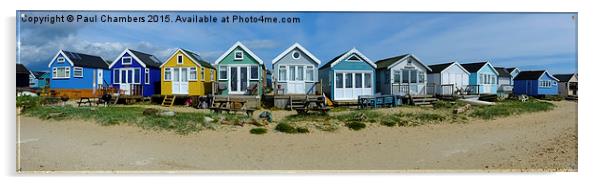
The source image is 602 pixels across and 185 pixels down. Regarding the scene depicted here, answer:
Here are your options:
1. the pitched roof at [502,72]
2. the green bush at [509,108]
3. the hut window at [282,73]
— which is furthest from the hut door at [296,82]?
the pitched roof at [502,72]

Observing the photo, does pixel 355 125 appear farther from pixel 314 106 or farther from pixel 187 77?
pixel 187 77

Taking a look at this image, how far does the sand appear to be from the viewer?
6.29 metres

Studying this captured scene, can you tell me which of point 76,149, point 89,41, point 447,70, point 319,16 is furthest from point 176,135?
point 447,70

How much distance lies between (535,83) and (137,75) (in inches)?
344

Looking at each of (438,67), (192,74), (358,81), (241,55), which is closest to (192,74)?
(192,74)

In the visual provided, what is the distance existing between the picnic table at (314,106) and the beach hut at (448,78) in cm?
255

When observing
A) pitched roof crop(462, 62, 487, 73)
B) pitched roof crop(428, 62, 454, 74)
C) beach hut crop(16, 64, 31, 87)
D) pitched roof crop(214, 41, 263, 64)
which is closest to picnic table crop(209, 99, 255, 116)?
pitched roof crop(214, 41, 263, 64)

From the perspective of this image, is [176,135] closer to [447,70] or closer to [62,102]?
[62,102]

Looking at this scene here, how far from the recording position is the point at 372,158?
21.0 ft

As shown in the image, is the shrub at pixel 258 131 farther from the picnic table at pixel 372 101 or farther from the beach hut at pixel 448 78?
the beach hut at pixel 448 78

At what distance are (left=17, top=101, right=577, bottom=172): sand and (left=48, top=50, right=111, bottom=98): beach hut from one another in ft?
2.74

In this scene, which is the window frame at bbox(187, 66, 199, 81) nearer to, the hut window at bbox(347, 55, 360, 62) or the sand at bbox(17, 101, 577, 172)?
the sand at bbox(17, 101, 577, 172)

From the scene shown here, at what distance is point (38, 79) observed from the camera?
659cm

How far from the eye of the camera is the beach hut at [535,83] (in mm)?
7141
